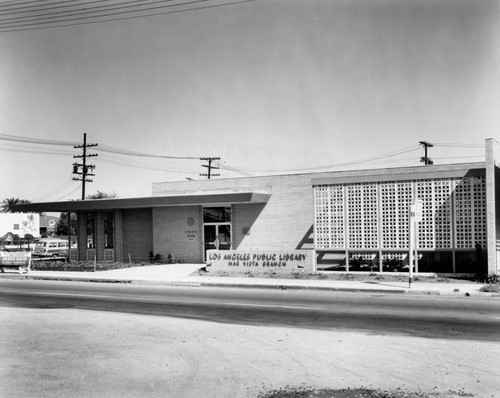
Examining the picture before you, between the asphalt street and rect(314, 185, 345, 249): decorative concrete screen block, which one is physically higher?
rect(314, 185, 345, 249): decorative concrete screen block

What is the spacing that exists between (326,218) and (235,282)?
5.01 meters

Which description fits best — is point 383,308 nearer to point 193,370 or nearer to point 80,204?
point 193,370

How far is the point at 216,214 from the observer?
28531mm

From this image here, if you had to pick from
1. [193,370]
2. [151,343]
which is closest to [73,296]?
[151,343]

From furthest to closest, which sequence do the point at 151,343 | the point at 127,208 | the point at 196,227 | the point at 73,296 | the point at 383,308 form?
the point at 127,208 → the point at 196,227 → the point at 73,296 → the point at 383,308 → the point at 151,343

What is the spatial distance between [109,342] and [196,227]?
19.2 metres

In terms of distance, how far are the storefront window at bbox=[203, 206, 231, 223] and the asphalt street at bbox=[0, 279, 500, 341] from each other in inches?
349

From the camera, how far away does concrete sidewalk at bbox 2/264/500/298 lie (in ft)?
55.6

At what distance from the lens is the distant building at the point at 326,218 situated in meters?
19.9

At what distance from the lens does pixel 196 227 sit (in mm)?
28953

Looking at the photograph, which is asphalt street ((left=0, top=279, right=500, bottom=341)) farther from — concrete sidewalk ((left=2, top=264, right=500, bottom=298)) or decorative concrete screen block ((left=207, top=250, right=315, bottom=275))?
decorative concrete screen block ((left=207, top=250, right=315, bottom=275))

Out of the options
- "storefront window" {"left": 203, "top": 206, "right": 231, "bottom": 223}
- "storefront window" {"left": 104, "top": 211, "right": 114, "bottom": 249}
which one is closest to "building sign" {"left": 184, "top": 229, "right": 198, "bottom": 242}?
"storefront window" {"left": 203, "top": 206, "right": 231, "bottom": 223}

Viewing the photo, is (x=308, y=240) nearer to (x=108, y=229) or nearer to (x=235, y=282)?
(x=235, y=282)

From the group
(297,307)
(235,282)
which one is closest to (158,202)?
(235,282)
